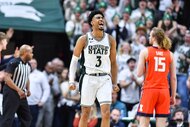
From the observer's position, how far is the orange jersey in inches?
428

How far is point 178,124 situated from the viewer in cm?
1320

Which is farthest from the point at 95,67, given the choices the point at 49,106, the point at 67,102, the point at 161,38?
the point at 49,106

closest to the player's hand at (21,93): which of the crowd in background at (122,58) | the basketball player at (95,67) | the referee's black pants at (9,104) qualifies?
the referee's black pants at (9,104)

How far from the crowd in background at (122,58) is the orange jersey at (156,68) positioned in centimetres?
316

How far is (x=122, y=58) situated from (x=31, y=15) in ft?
11.4

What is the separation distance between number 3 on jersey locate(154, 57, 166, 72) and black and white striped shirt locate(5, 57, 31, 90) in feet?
8.56

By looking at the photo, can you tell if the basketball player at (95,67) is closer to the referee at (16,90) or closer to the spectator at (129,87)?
the referee at (16,90)

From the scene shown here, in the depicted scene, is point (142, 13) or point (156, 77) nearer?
point (156, 77)

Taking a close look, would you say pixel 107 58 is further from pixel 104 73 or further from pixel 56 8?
pixel 56 8

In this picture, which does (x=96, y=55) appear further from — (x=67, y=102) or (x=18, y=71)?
(x=67, y=102)

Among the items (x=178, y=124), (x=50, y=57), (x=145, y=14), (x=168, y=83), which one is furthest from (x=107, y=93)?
(x=50, y=57)

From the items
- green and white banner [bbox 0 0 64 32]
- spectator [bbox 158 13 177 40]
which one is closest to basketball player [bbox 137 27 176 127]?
spectator [bbox 158 13 177 40]

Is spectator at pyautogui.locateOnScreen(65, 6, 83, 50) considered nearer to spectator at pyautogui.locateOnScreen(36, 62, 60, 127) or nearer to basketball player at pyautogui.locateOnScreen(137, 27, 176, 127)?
spectator at pyautogui.locateOnScreen(36, 62, 60, 127)

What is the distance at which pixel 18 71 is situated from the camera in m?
11.7
